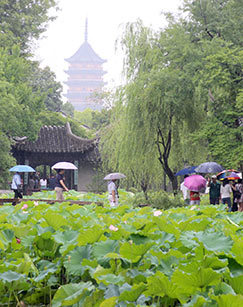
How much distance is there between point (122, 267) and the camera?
2430mm

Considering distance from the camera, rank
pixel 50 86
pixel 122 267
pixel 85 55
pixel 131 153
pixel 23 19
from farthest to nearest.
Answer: pixel 85 55
pixel 50 86
pixel 23 19
pixel 131 153
pixel 122 267

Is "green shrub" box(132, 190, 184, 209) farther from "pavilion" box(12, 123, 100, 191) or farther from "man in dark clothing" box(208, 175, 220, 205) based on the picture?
"pavilion" box(12, 123, 100, 191)

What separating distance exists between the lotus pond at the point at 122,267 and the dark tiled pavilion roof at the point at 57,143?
1996 centimetres

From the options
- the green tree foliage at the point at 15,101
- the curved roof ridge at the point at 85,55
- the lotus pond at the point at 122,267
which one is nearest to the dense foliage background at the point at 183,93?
the green tree foliage at the point at 15,101

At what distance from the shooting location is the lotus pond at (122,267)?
1.90 metres

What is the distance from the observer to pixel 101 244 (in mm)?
2590

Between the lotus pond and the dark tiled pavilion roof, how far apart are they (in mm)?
19960

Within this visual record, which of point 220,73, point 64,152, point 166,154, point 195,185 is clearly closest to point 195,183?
point 195,185

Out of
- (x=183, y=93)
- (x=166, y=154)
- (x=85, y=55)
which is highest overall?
(x=85, y=55)

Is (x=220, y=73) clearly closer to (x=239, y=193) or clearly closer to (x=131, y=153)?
(x=239, y=193)

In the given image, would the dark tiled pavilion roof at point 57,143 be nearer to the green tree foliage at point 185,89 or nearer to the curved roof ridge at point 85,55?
the green tree foliage at point 185,89

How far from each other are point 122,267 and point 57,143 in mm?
21722

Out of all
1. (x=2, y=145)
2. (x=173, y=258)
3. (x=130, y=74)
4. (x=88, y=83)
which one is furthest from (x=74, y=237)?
(x=88, y=83)

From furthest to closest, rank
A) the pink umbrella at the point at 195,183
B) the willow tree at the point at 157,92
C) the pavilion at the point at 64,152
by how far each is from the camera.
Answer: the pavilion at the point at 64,152 < the willow tree at the point at 157,92 < the pink umbrella at the point at 195,183
